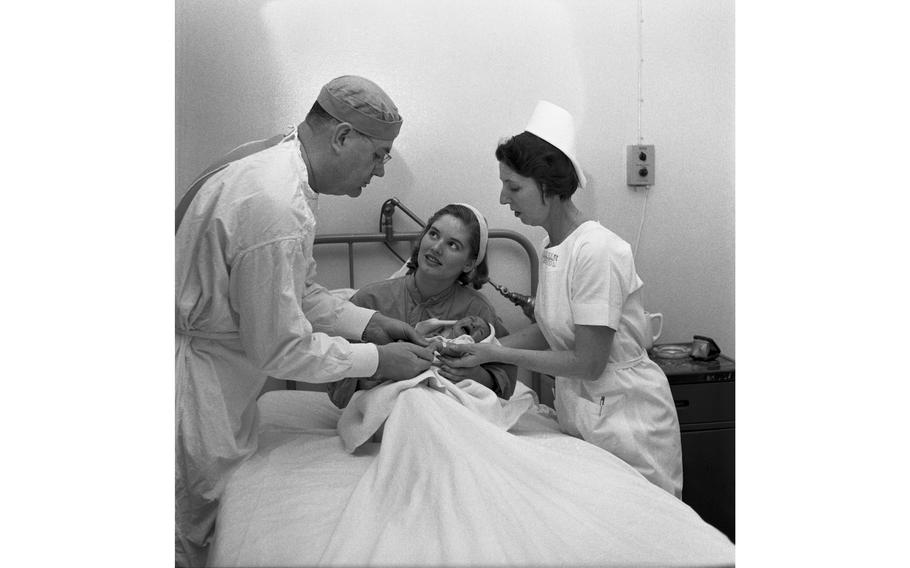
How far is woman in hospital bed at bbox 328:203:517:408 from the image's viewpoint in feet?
6.67

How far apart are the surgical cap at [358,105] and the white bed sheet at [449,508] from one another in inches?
25.1

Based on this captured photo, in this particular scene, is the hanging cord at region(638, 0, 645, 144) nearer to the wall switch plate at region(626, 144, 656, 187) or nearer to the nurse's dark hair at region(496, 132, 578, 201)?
the wall switch plate at region(626, 144, 656, 187)

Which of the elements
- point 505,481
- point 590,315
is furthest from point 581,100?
point 505,481

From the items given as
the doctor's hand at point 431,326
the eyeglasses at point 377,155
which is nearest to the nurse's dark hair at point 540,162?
the eyeglasses at point 377,155

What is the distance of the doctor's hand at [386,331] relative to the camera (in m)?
1.95

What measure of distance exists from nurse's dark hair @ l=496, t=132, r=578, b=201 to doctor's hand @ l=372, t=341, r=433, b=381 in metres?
0.58

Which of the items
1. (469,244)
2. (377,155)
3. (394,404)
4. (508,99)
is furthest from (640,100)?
(394,404)

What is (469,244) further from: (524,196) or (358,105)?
(358,105)

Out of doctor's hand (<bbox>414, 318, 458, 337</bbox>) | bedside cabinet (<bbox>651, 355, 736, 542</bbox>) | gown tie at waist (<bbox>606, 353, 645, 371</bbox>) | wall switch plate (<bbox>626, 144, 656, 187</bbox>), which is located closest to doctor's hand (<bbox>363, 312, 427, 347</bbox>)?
doctor's hand (<bbox>414, 318, 458, 337</bbox>)

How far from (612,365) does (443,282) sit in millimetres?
543
